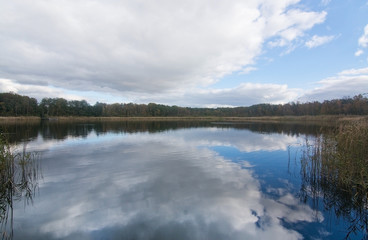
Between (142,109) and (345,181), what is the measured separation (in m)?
104

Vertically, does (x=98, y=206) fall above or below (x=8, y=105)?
below

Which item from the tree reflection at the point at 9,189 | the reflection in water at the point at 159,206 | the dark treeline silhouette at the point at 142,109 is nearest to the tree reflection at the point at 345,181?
the reflection in water at the point at 159,206

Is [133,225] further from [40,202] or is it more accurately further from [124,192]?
[40,202]

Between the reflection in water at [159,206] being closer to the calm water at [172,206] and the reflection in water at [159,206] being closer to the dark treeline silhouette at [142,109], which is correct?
the calm water at [172,206]

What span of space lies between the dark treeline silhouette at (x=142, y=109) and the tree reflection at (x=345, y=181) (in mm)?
72397

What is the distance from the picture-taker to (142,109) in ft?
347

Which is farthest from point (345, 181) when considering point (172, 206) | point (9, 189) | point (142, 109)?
point (142, 109)

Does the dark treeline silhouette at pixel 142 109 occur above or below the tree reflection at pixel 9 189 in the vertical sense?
above

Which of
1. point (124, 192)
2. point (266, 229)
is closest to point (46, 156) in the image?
point (124, 192)

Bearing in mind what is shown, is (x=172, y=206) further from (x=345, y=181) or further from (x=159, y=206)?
(x=345, y=181)

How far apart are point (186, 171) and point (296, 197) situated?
457 cm

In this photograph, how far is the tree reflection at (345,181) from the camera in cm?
496

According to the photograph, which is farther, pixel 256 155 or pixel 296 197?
pixel 256 155

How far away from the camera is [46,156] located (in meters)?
11.7
